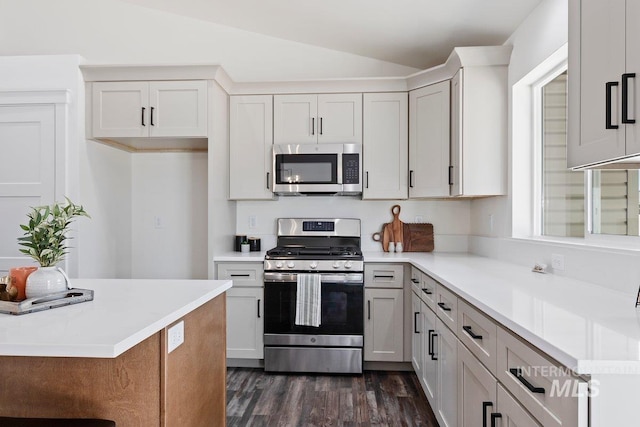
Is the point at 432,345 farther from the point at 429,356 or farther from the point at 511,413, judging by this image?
the point at 511,413

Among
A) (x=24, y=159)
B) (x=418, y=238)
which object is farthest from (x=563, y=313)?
(x=24, y=159)

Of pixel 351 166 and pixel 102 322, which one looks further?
pixel 351 166

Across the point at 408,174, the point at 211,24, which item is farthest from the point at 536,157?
the point at 211,24

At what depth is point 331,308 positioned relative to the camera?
293cm

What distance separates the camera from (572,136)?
138cm

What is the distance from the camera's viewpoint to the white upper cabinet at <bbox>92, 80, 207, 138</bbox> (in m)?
2.97

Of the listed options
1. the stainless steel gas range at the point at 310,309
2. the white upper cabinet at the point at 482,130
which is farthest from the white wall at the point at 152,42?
the stainless steel gas range at the point at 310,309

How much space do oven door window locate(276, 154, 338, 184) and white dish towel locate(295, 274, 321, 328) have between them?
2.68 ft

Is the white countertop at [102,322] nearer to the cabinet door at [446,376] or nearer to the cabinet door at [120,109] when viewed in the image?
the cabinet door at [446,376]

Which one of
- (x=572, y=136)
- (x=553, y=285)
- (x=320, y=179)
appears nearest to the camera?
(x=572, y=136)

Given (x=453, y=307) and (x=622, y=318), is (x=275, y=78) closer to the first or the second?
(x=453, y=307)

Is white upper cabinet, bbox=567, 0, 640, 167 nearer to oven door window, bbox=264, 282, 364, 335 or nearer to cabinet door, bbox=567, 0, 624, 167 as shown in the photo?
cabinet door, bbox=567, 0, 624, 167

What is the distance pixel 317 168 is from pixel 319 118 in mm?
430

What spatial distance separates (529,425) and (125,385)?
46.4 inches
